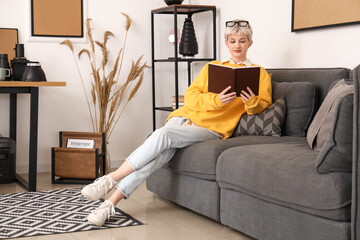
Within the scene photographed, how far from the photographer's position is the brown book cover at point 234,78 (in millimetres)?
3063

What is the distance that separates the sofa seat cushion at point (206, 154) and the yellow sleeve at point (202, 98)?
0.80 feet

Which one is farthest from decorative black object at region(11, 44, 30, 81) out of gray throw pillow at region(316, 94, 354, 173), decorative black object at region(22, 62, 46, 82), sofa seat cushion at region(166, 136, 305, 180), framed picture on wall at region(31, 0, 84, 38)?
gray throw pillow at region(316, 94, 354, 173)

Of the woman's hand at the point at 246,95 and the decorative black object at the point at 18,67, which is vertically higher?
the decorative black object at the point at 18,67

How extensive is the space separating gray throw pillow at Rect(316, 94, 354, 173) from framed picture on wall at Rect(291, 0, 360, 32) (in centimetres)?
138

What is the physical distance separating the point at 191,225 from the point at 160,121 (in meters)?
2.39

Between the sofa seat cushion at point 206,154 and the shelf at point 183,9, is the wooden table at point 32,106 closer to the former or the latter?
the sofa seat cushion at point 206,154

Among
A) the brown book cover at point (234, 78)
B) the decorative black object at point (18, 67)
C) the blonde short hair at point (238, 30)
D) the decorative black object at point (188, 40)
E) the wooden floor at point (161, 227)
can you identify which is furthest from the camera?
the decorative black object at point (188, 40)

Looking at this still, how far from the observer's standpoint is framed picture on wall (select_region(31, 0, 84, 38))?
15.5 ft

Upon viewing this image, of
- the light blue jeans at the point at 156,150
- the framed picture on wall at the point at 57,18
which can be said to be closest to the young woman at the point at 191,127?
the light blue jeans at the point at 156,150

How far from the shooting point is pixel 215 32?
16.0 ft

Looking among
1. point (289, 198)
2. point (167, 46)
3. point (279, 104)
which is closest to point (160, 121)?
point (167, 46)

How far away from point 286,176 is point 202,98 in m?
1.21

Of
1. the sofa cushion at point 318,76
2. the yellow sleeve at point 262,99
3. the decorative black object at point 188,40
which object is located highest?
the decorative black object at point 188,40

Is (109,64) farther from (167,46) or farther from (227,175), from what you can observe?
(227,175)
